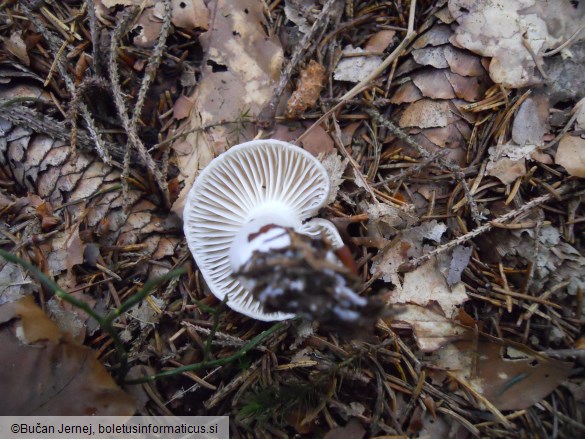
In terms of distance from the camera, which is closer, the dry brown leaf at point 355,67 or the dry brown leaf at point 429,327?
the dry brown leaf at point 429,327

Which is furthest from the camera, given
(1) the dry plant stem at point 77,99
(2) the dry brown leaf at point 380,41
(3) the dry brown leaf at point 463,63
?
(2) the dry brown leaf at point 380,41

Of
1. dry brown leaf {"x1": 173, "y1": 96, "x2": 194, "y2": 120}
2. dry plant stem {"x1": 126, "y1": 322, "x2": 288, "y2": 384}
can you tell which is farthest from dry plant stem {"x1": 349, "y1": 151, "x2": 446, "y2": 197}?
dry brown leaf {"x1": 173, "y1": 96, "x2": 194, "y2": 120}

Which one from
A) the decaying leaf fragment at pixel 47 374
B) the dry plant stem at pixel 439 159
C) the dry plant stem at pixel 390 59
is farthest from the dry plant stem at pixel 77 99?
the dry plant stem at pixel 439 159

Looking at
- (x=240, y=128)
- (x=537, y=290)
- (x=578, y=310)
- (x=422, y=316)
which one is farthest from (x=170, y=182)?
(x=578, y=310)

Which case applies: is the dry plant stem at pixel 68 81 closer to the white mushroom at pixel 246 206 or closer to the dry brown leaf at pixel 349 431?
the white mushroom at pixel 246 206

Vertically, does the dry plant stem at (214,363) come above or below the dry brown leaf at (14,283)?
below

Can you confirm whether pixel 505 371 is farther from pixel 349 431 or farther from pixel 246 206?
pixel 246 206

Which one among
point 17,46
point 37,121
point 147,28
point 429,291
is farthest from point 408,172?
point 17,46
